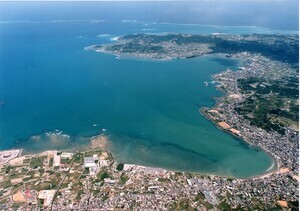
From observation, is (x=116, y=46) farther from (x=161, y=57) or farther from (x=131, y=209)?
(x=131, y=209)

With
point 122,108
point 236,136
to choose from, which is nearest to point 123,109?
point 122,108

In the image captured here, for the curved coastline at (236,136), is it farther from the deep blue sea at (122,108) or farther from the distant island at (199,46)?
the distant island at (199,46)

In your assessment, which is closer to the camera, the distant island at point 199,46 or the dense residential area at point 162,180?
the dense residential area at point 162,180

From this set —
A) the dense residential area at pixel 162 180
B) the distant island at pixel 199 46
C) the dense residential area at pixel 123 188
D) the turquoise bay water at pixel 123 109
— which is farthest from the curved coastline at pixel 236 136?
the distant island at pixel 199 46

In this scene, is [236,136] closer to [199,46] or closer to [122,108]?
[122,108]

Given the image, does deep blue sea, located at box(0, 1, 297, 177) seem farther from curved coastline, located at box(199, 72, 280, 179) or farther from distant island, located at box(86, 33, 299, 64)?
distant island, located at box(86, 33, 299, 64)

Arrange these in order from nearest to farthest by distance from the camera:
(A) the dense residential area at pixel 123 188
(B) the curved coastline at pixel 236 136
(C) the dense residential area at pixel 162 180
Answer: (A) the dense residential area at pixel 123 188 → (C) the dense residential area at pixel 162 180 → (B) the curved coastline at pixel 236 136
